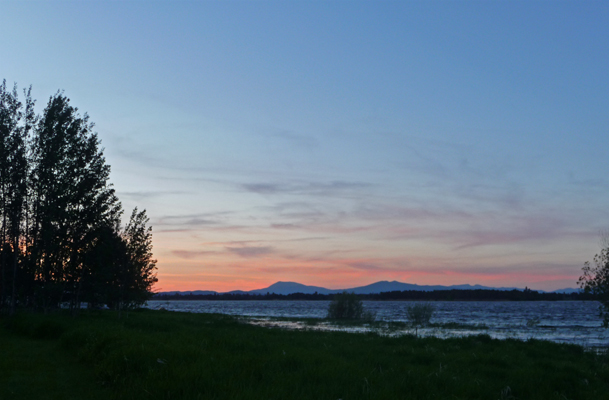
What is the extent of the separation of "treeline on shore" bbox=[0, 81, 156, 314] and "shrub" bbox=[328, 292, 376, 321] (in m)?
32.2

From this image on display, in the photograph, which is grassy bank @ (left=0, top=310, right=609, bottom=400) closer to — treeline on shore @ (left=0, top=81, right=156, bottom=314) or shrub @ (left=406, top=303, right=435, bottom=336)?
treeline on shore @ (left=0, top=81, right=156, bottom=314)

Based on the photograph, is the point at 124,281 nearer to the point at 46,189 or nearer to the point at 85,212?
the point at 85,212

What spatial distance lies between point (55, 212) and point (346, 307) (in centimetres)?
4026

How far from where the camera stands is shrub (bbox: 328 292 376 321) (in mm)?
62875

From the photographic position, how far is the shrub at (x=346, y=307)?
6288 centimetres

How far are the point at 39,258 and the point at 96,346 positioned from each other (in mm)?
25538

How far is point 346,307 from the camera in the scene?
63.3m

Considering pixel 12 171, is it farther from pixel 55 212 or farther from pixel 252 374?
pixel 252 374

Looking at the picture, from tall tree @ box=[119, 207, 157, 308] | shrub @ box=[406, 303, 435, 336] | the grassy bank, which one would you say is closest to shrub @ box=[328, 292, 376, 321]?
A: shrub @ box=[406, 303, 435, 336]

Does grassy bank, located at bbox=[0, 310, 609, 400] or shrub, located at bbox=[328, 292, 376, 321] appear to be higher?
grassy bank, located at bbox=[0, 310, 609, 400]

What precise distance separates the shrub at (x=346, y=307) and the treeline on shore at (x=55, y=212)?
3218 centimetres

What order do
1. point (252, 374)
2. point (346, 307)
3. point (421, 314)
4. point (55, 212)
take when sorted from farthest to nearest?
point (346, 307) → point (421, 314) → point (55, 212) → point (252, 374)

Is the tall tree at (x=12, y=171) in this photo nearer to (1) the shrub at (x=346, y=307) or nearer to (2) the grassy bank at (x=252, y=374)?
(2) the grassy bank at (x=252, y=374)

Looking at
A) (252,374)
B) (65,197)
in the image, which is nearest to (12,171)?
(65,197)
